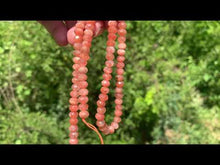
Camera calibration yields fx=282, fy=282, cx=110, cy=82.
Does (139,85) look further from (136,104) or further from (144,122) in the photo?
(144,122)

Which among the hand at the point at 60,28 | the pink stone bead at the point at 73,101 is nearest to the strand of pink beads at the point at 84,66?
the pink stone bead at the point at 73,101

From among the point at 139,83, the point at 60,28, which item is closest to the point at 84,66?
the point at 60,28

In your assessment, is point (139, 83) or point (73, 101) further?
point (139, 83)

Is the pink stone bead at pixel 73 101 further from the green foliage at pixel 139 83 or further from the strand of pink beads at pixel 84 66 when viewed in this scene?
the green foliage at pixel 139 83

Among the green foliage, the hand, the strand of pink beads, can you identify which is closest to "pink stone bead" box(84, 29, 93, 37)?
the strand of pink beads

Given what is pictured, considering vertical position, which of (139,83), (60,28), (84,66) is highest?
(60,28)

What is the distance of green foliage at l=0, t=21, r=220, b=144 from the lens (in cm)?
227

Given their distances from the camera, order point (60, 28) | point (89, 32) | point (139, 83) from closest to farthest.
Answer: point (89, 32), point (60, 28), point (139, 83)

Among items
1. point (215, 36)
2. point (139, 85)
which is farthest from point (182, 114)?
point (215, 36)

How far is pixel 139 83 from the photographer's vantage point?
2.47m

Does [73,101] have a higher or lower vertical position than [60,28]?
lower

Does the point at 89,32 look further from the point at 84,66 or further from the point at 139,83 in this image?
the point at 139,83

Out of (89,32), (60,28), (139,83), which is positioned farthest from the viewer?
(139,83)

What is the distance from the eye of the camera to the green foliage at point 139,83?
7.45 ft
